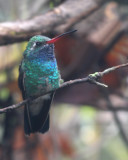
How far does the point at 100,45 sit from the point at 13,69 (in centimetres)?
110

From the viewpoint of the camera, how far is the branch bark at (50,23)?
117 inches

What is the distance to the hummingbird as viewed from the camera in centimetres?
281

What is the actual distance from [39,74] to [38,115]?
1.33ft

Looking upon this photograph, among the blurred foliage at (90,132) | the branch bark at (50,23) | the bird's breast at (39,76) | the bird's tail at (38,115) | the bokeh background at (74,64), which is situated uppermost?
the branch bark at (50,23)

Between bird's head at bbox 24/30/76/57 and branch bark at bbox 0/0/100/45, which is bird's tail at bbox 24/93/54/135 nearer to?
bird's head at bbox 24/30/76/57

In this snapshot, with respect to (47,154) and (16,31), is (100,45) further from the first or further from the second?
(47,154)

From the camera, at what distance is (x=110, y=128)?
6.20 meters

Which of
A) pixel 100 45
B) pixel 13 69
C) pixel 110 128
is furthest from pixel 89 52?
pixel 110 128

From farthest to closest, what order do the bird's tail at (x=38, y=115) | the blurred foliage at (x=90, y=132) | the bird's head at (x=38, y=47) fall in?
the blurred foliage at (x=90, y=132) → the bird's tail at (x=38, y=115) → the bird's head at (x=38, y=47)

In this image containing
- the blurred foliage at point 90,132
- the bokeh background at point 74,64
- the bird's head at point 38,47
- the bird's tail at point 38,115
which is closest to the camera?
the bird's head at point 38,47

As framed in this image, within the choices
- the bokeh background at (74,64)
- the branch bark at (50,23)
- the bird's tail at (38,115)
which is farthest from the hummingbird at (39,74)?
the bokeh background at (74,64)

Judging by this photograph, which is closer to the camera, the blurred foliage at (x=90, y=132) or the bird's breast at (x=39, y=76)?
the bird's breast at (x=39, y=76)

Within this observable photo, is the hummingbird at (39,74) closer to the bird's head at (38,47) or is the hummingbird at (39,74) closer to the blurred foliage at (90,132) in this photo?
the bird's head at (38,47)

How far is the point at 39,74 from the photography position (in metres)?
2.88
